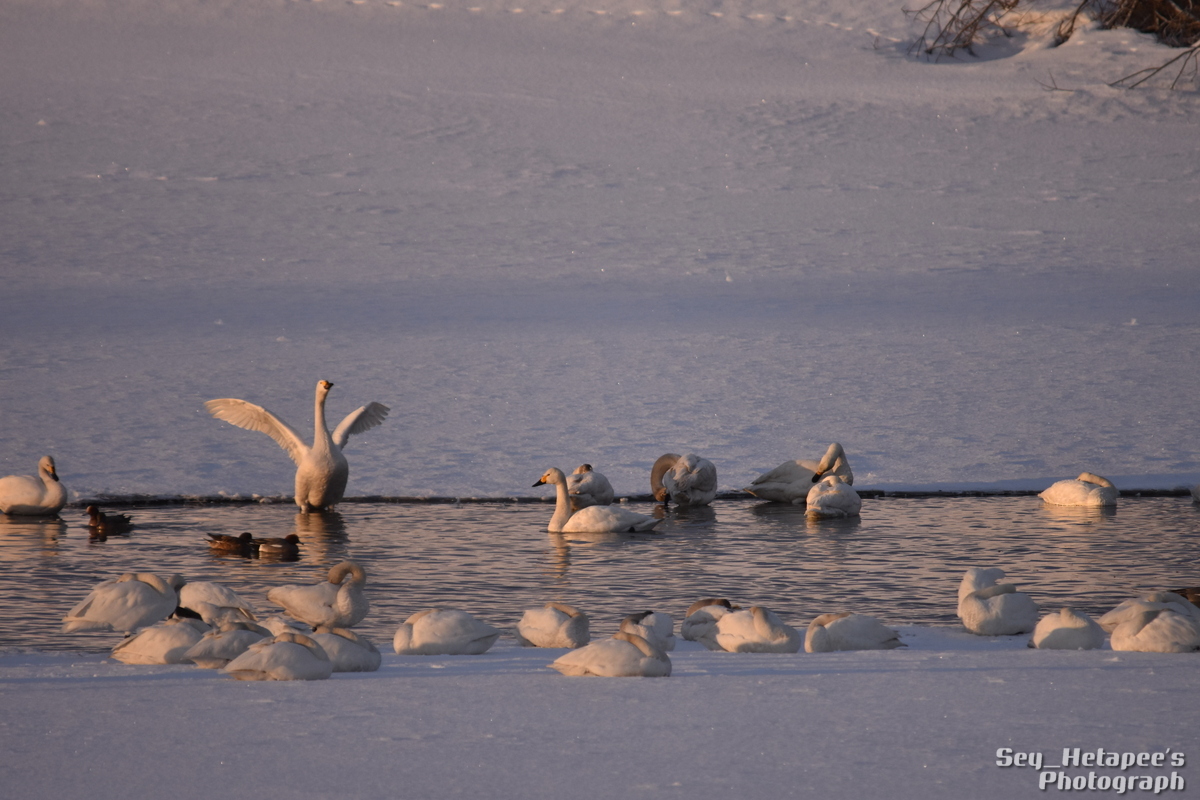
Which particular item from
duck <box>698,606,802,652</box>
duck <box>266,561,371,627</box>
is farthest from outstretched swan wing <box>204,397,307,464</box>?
duck <box>698,606,802,652</box>

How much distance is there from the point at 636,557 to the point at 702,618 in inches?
79.0

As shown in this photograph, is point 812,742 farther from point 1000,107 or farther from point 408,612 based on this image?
point 1000,107

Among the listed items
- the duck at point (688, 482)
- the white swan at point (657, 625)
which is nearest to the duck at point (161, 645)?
the white swan at point (657, 625)

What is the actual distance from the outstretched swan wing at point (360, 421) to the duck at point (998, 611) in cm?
482

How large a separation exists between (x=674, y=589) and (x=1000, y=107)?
15732 mm

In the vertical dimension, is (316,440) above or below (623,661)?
above

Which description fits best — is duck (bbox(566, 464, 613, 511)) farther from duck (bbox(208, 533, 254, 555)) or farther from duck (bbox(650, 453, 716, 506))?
duck (bbox(208, 533, 254, 555))

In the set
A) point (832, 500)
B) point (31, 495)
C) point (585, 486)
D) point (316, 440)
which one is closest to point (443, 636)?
point (585, 486)

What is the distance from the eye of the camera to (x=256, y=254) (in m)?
13.8

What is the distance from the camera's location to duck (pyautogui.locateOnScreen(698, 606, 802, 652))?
421 centimetres

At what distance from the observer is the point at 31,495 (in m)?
7.39

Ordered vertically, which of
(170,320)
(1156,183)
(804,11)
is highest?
(804,11)

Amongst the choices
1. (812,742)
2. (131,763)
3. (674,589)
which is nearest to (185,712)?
(131,763)

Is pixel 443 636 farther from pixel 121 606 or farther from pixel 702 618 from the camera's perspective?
pixel 121 606
